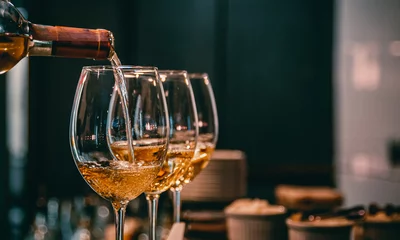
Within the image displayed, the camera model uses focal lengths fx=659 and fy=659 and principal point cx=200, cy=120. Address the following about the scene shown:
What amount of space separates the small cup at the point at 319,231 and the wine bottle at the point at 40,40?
525 mm

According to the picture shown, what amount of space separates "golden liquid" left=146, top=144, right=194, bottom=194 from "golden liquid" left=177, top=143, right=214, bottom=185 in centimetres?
3

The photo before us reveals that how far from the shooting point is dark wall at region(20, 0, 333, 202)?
221 inches

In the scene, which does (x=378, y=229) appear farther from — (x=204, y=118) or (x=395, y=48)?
(x=395, y=48)

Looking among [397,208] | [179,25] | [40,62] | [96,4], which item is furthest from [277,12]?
[397,208]

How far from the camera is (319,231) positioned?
119 cm

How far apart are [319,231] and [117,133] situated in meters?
0.50

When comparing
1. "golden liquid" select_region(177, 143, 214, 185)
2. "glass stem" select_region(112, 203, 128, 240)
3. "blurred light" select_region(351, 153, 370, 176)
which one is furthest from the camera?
"blurred light" select_region(351, 153, 370, 176)

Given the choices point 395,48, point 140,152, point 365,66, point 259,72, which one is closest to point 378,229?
point 140,152

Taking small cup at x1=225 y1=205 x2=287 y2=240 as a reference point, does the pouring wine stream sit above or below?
above

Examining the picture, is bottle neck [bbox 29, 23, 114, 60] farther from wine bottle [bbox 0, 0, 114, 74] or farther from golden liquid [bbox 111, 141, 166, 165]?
golden liquid [bbox 111, 141, 166, 165]

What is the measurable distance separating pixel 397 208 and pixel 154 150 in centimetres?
71

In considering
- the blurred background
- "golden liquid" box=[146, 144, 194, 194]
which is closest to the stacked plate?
"golden liquid" box=[146, 144, 194, 194]

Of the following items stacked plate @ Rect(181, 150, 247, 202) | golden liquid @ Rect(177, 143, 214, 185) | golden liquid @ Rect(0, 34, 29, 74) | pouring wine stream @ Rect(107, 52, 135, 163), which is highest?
golden liquid @ Rect(0, 34, 29, 74)

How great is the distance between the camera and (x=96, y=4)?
5340 mm
